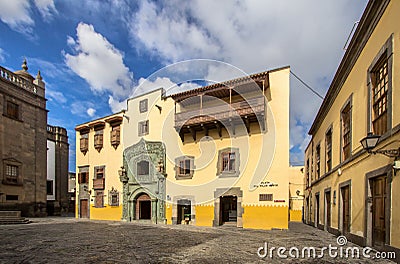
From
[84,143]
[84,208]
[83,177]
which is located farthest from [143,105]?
[84,208]

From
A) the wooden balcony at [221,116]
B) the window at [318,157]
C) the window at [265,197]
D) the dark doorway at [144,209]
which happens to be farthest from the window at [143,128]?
the window at [318,157]

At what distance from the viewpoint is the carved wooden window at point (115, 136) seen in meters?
23.2

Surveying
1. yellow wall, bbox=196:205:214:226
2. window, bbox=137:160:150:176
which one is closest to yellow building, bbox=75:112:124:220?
window, bbox=137:160:150:176

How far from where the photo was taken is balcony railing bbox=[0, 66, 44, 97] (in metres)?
23.2

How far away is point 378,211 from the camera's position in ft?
27.4

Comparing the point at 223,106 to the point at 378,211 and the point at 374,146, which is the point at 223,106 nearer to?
the point at 378,211

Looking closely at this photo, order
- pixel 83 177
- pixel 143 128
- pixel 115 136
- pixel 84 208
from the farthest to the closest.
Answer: pixel 83 177, pixel 84 208, pixel 115 136, pixel 143 128

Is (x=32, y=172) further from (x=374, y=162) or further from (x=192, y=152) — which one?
(x=374, y=162)

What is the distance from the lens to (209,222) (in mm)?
17969

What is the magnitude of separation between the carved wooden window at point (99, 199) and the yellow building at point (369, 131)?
60.5ft

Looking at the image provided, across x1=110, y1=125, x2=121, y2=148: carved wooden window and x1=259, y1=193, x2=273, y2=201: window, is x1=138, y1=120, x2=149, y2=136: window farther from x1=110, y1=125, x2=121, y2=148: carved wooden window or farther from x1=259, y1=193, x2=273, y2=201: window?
x1=259, y1=193, x2=273, y2=201: window

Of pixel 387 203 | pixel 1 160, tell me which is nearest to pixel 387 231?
pixel 387 203

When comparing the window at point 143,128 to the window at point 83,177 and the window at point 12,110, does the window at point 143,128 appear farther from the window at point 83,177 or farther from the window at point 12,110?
the window at point 12,110

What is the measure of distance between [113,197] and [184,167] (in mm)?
7947
